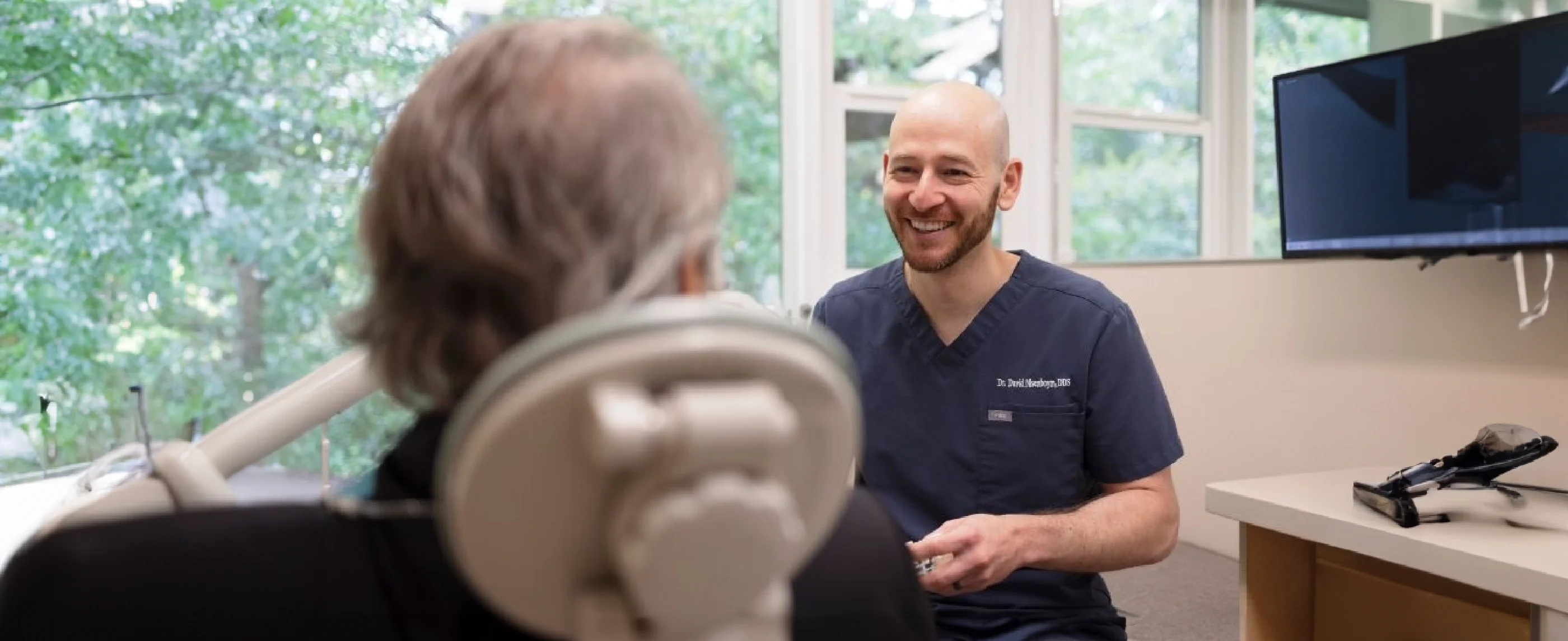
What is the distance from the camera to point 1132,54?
3736 mm

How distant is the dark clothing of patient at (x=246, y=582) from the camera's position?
21.0 inches

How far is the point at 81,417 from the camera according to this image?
315 cm

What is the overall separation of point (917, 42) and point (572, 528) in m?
3.65

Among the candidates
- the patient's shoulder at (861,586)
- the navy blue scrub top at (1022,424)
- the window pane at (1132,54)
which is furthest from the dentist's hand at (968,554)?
the window pane at (1132,54)

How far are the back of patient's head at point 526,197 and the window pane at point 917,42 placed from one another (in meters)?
3.29

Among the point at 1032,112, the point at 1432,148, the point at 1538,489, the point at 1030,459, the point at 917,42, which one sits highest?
the point at 917,42

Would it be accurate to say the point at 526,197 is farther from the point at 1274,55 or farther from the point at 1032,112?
the point at 1032,112

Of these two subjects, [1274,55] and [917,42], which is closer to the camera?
[1274,55]

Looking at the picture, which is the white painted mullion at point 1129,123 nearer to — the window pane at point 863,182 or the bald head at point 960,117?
the window pane at point 863,182

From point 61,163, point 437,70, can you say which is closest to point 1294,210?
point 437,70

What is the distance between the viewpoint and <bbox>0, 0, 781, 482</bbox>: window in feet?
10.0

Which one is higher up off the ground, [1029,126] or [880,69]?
[880,69]

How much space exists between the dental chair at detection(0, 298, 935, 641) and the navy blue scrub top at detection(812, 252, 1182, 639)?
90 centimetres

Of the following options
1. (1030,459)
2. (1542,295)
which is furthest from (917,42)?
(1030,459)
